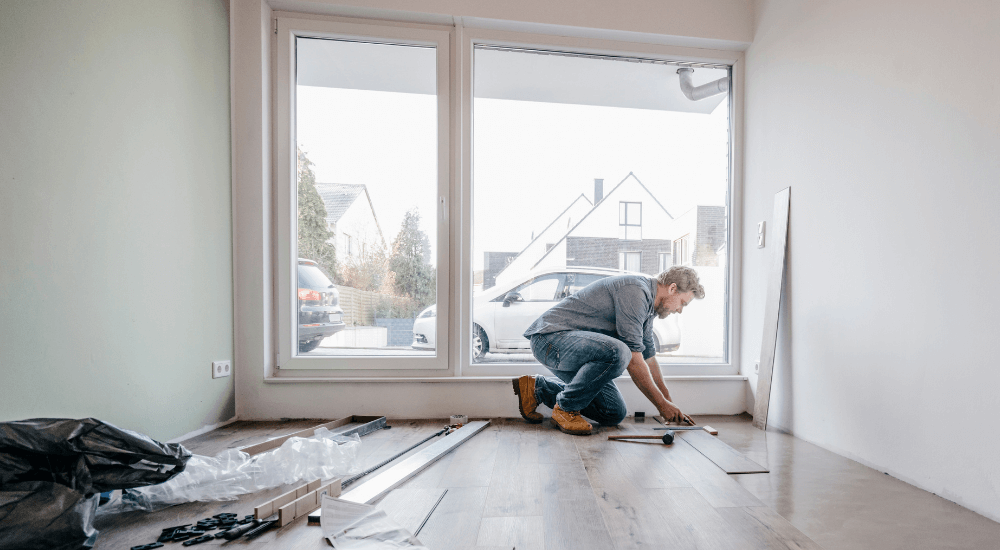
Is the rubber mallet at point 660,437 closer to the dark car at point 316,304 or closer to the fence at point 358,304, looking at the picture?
the fence at point 358,304

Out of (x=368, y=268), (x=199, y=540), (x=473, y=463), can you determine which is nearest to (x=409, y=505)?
(x=473, y=463)

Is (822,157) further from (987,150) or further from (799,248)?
(987,150)

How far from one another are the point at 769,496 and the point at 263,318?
2.73m

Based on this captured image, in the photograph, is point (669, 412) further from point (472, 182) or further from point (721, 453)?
point (472, 182)

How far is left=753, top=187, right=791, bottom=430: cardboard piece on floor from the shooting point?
265 cm

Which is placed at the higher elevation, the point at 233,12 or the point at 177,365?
the point at 233,12

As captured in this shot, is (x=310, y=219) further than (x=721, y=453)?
Yes

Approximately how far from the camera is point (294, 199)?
287 centimetres

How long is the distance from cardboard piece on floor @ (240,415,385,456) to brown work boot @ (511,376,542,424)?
2.68ft

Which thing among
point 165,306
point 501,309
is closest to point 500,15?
point 501,309

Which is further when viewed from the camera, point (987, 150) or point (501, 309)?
point (501, 309)

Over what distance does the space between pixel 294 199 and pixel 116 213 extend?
3.46ft

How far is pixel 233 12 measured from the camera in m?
2.71

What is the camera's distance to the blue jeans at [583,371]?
251cm
